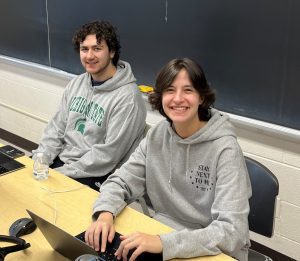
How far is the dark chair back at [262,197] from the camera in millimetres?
1530

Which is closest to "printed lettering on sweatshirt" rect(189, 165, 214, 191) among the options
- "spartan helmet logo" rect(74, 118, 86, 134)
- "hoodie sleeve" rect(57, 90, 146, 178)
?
"hoodie sleeve" rect(57, 90, 146, 178)

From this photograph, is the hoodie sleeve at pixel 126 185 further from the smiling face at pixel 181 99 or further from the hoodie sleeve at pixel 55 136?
the hoodie sleeve at pixel 55 136

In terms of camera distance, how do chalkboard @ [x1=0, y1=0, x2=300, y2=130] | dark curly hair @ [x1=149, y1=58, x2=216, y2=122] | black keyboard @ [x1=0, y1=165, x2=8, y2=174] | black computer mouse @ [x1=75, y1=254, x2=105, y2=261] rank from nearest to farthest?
black computer mouse @ [x1=75, y1=254, x2=105, y2=261] < dark curly hair @ [x1=149, y1=58, x2=216, y2=122] < black keyboard @ [x1=0, y1=165, x2=8, y2=174] < chalkboard @ [x1=0, y1=0, x2=300, y2=130]

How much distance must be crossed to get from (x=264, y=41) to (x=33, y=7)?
2.05 metres

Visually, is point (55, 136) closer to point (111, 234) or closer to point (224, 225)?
point (111, 234)

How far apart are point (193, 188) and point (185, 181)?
0.04m

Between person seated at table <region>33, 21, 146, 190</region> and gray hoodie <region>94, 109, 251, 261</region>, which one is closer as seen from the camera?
gray hoodie <region>94, 109, 251, 261</region>

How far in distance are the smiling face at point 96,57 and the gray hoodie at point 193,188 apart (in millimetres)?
741

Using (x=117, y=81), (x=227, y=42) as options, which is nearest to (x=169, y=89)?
(x=117, y=81)

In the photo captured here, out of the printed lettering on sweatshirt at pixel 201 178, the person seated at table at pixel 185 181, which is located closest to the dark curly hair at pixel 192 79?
the person seated at table at pixel 185 181

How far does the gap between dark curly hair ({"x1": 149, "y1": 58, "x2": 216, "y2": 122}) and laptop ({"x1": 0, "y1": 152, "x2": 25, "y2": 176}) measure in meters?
0.70

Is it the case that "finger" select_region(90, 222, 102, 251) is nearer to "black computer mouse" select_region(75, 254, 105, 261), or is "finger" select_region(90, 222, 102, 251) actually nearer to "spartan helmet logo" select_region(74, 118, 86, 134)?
"black computer mouse" select_region(75, 254, 105, 261)

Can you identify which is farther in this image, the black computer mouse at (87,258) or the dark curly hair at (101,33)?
the dark curly hair at (101,33)

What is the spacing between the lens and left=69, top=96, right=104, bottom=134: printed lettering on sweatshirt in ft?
6.91
